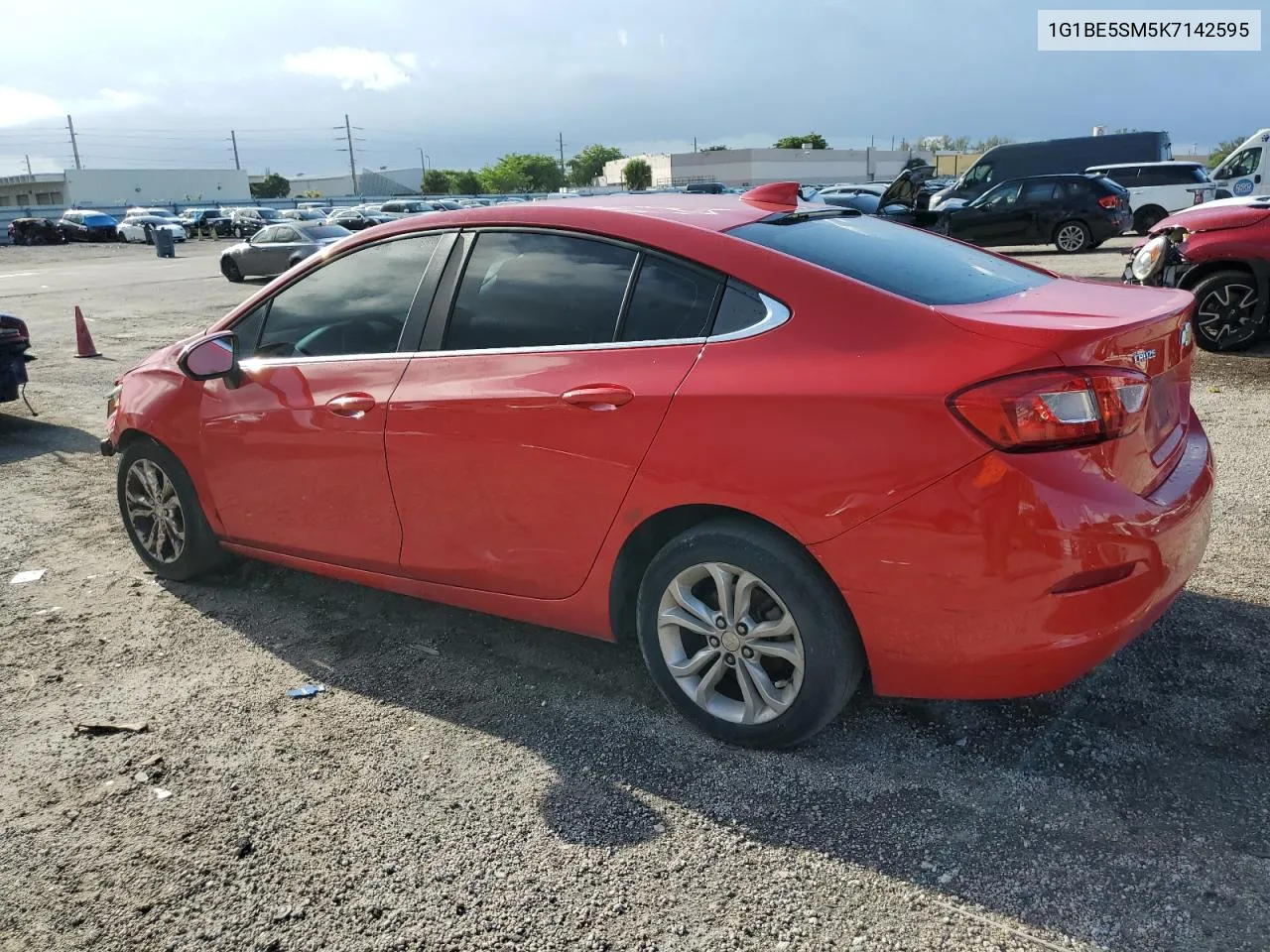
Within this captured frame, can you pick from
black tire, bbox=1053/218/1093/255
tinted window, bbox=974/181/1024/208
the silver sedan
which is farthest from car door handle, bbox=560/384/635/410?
the silver sedan

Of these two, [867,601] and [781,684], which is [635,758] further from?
[867,601]

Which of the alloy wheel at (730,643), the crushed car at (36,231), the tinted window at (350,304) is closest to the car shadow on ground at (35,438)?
the tinted window at (350,304)

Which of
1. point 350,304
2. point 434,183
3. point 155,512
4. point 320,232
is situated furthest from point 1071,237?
point 434,183

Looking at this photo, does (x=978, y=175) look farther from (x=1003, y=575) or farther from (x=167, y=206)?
(x=167, y=206)

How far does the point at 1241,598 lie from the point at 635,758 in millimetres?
2571

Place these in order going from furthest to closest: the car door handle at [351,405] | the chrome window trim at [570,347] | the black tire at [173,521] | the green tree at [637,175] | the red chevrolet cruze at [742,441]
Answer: the green tree at [637,175], the black tire at [173,521], the car door handle at [351,405], the chrome window trim at [570,347], the red chevrolet cruze at [742,441]

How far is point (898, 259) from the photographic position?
10.7 ft

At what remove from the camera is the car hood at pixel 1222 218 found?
27.0ft

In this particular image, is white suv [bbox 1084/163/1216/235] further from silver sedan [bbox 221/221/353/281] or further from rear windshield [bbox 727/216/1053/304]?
rear windshield [bbox 727/216/1053/304]

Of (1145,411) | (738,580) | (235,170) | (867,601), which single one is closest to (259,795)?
(738,580)

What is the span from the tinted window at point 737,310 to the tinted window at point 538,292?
370 mm

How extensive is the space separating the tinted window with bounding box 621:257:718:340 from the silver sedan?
21930 mm

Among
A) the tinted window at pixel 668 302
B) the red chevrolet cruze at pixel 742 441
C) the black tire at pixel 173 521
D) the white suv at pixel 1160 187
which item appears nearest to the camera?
the red chevrolet cruze at pixel 742 441

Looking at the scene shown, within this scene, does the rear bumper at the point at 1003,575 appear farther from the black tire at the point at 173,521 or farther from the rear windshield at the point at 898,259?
the black tire at the point at 173,521
